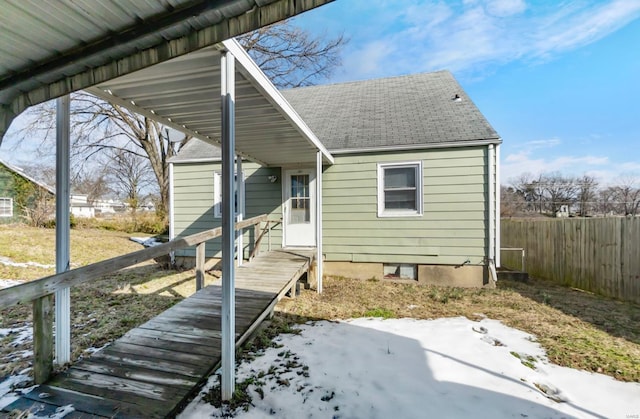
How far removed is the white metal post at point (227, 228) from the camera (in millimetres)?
2275

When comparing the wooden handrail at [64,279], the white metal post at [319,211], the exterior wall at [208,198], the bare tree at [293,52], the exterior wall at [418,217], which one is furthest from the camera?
the bare tree at [293,52]

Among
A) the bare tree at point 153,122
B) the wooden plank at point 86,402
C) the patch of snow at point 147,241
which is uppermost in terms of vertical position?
the bare tree at point 153,122

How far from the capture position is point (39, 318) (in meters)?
2.18

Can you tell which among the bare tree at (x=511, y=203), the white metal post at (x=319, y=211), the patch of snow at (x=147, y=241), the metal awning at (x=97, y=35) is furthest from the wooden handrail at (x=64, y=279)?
the bare tree at (x=511, y=203)

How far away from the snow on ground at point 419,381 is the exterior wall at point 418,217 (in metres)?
2.84

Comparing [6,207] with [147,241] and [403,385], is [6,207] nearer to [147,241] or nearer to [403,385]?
[147,241]

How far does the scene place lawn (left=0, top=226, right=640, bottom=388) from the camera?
315 centimetres

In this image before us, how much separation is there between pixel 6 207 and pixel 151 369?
19.1 m

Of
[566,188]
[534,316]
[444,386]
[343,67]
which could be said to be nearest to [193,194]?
[444,386]

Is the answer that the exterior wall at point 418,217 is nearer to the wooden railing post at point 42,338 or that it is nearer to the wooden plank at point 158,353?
the wooden plank at point 158,353

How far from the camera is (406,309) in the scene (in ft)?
15.3

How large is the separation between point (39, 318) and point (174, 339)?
1.09 metres

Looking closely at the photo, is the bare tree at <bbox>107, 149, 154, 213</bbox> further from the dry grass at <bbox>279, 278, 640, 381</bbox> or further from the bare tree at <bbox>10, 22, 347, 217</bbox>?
the dry grass at <bbox>279, 278, 640, 381</bbox>

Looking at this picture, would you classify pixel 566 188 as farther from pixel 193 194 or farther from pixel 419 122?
pixel 193 194
